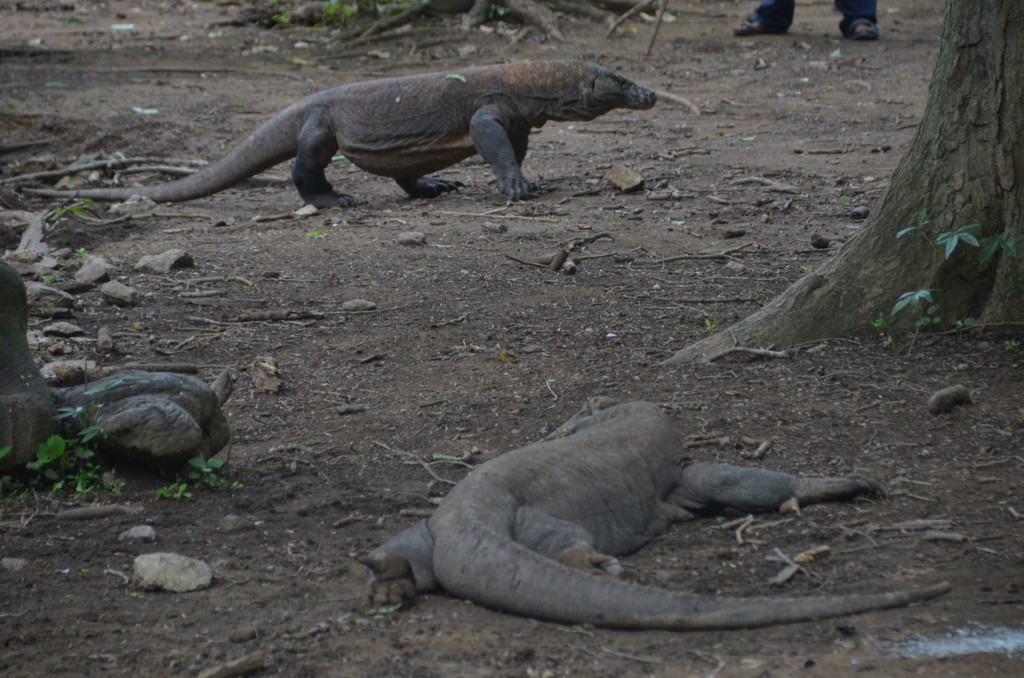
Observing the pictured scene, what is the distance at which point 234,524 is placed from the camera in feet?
10.6

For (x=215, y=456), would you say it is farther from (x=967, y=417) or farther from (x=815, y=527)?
(x=967, y=417)

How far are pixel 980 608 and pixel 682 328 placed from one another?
8.63ft

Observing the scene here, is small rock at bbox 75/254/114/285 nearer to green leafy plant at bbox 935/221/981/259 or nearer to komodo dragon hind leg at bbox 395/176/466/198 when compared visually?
komodo dragon hind leg at bbox 395/176/466/198

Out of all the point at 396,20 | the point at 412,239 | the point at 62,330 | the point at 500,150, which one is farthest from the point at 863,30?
the point at 62,330

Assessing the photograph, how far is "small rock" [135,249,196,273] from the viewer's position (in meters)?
6.40

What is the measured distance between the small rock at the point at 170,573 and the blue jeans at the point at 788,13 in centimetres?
1208

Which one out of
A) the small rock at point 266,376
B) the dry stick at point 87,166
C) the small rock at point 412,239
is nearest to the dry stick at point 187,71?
the dry stick at point 87,166

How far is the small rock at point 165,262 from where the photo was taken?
6.40 metres

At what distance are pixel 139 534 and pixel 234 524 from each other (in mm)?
250

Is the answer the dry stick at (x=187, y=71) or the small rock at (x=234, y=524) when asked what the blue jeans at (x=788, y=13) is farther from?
the small rock at (x=234, y=524)

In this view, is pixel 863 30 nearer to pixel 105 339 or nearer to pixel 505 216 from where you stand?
pixel 505 216

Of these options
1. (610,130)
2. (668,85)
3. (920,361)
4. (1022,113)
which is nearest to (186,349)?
(920,361)

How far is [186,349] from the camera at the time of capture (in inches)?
200

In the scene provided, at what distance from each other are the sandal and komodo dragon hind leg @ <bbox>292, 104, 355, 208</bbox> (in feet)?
23.8
